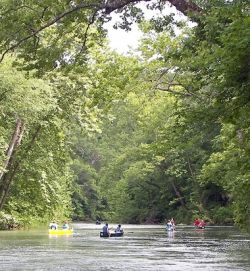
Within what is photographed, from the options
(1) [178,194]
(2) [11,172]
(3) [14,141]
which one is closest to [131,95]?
(3) [14,141]

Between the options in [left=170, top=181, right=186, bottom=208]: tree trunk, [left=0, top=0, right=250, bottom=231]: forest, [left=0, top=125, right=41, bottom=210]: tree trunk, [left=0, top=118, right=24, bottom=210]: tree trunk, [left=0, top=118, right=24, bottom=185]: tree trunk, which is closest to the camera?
[left=0, top=0, right=250, bottom=231]: forest

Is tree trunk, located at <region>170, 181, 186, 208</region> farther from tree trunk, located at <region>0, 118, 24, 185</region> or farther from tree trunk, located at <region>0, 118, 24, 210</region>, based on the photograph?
tree trunk, located at <region>0, 118, 24, 185</region>

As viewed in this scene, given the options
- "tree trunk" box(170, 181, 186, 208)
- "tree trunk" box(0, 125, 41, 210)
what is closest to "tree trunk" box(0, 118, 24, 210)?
"tree trunk" box(0, 125, 41, 210)

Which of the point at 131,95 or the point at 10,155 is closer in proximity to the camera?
the point at 10,155

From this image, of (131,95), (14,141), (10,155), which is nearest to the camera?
(10,155)

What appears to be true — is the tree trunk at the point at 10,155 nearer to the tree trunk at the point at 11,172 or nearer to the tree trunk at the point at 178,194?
the tree trunk at the point at 11,172

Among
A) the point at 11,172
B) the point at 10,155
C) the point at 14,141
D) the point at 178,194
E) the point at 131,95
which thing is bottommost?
the point at 11,172

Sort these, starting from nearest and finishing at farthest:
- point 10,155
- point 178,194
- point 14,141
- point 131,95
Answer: point 10,155 < point 14,141 < point 131,95 < point 178,194

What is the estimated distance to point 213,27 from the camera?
435 inches

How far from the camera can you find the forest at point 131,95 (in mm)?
10867

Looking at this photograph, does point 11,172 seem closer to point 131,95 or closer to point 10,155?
point 10,155

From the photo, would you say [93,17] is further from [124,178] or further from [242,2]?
[124,178]

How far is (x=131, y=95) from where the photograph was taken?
30.4 m

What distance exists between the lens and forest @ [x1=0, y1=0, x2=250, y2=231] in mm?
10867
